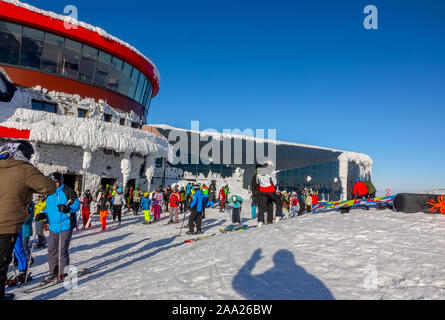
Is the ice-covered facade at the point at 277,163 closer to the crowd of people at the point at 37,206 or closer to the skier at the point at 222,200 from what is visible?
the skier at the point at 222,200

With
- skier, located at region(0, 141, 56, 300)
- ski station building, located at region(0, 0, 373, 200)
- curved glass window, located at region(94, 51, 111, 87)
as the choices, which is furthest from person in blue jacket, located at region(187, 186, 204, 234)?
curved glass window, located at region(94, 51, 111, 87)

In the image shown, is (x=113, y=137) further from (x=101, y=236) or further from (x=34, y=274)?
(x=34, y=274)

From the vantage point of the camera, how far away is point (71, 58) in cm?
1705

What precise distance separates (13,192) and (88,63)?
17.6 meters

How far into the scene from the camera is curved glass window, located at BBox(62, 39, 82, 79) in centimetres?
1675

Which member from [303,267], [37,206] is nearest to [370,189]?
[303,267]

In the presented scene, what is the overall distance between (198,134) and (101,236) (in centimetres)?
2607

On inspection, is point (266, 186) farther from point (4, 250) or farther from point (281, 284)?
point (4, 250)

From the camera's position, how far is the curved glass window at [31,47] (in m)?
15.4

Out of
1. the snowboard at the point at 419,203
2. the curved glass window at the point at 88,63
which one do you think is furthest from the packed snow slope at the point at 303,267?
the curved glass window at the point at 88,63

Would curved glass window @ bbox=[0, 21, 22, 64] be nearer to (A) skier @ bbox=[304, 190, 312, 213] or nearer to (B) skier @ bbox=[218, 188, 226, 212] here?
(B) skier @ bbox=[218, 188, 226, 212]
